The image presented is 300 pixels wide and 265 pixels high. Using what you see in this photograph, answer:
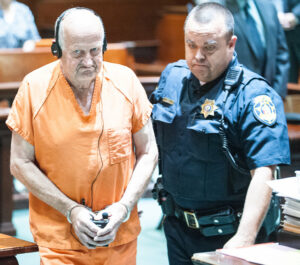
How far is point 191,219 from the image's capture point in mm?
2586

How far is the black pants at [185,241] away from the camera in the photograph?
260cm

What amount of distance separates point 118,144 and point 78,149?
14cm

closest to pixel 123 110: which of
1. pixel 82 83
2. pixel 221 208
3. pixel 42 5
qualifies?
pixel 82 83

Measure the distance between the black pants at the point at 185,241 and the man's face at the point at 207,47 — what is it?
1.99 feet

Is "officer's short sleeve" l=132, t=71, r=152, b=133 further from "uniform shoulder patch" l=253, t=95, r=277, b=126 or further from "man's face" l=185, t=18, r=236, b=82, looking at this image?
"uniform shoulder patch" l=253, t=95, r=277, b=126

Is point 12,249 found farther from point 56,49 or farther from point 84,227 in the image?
point 56,49

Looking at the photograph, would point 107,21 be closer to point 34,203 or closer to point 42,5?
point 42,5

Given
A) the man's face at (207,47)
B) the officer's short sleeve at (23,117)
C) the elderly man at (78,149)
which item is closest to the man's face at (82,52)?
the elderly man at (78,149)

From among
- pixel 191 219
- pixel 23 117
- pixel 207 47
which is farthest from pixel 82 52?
pixel 191 219

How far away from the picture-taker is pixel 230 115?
245 centimetres

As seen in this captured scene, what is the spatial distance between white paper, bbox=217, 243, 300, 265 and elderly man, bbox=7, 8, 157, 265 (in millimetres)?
491

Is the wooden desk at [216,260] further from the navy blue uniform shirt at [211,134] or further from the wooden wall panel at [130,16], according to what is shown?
the wooden wall panel at [130,16]

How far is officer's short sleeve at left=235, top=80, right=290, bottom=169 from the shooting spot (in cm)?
233

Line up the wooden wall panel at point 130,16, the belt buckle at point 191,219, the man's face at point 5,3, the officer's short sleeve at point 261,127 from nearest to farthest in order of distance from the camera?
the officer's short sleeve at point 261,127 < the belt buckle at point 191,219 < the man's face at point 5,3 < the wooden wall panel at point 130,16
